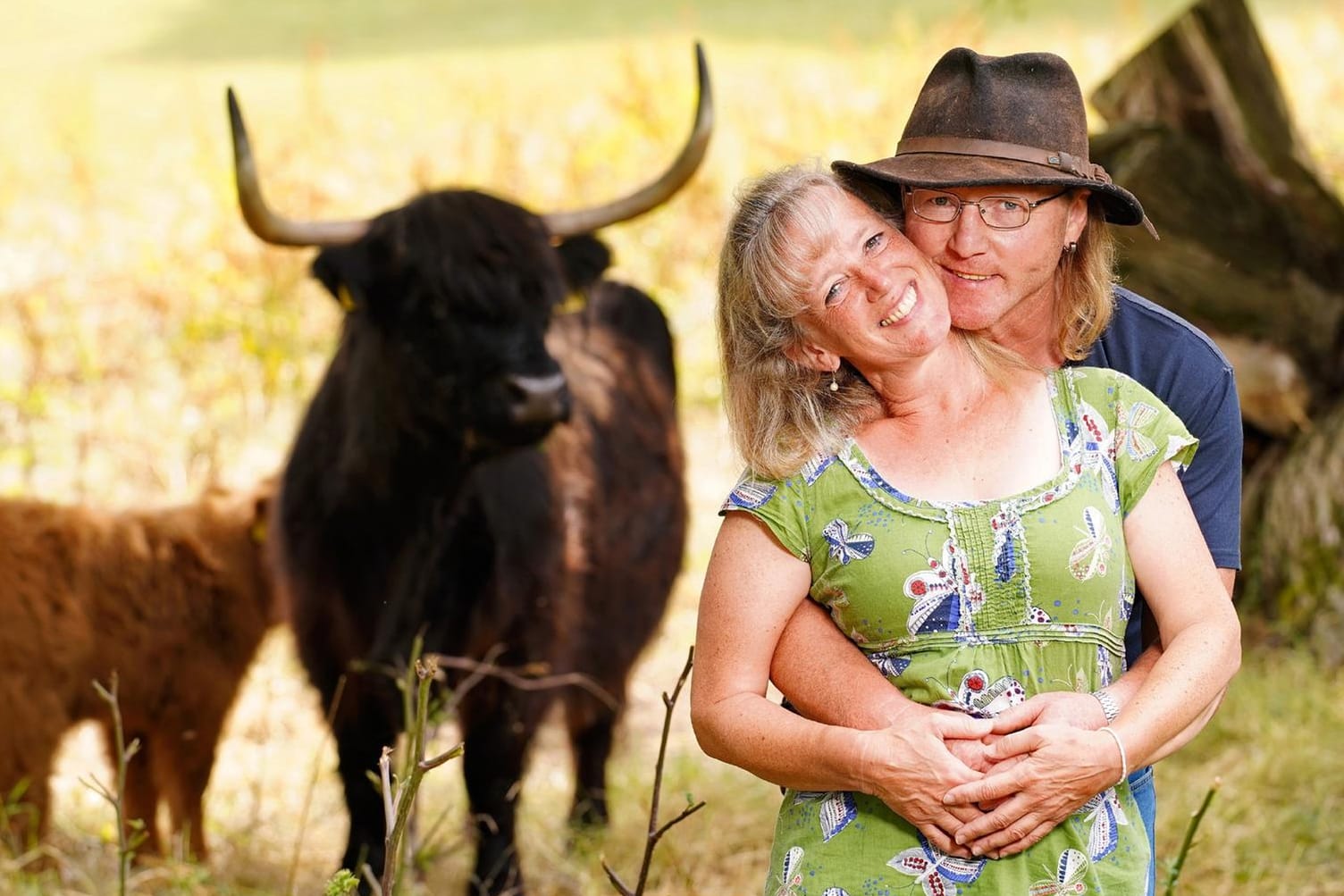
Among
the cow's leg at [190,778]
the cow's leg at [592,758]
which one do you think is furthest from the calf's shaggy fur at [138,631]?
the cow's leg at [592,758]

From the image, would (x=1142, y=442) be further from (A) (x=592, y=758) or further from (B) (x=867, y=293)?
(A) (x=592, y=758)

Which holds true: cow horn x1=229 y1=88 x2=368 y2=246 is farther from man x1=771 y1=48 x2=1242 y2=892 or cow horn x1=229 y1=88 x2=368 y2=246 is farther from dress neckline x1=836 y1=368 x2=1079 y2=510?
dress neckline x1=836 y1=368 x2=1079 y2=510

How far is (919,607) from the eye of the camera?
2457mm

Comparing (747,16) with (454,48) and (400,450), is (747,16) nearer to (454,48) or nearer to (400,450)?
(454,48)

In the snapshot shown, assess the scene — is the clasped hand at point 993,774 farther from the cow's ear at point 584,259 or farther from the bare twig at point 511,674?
the cow's ear at point 584,259

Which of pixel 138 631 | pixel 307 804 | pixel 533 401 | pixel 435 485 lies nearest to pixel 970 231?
pixel 307 804

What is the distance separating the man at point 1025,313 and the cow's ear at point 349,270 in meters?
2.53

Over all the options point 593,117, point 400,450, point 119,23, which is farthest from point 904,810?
point 119,23

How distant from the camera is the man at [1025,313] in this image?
235cm

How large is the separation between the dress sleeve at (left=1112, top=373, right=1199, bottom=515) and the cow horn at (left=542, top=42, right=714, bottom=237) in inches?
129

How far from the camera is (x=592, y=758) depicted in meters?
6.16

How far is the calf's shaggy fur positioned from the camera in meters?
5.40

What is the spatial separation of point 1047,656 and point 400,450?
2822 mm

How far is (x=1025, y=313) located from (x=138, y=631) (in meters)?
3.98
